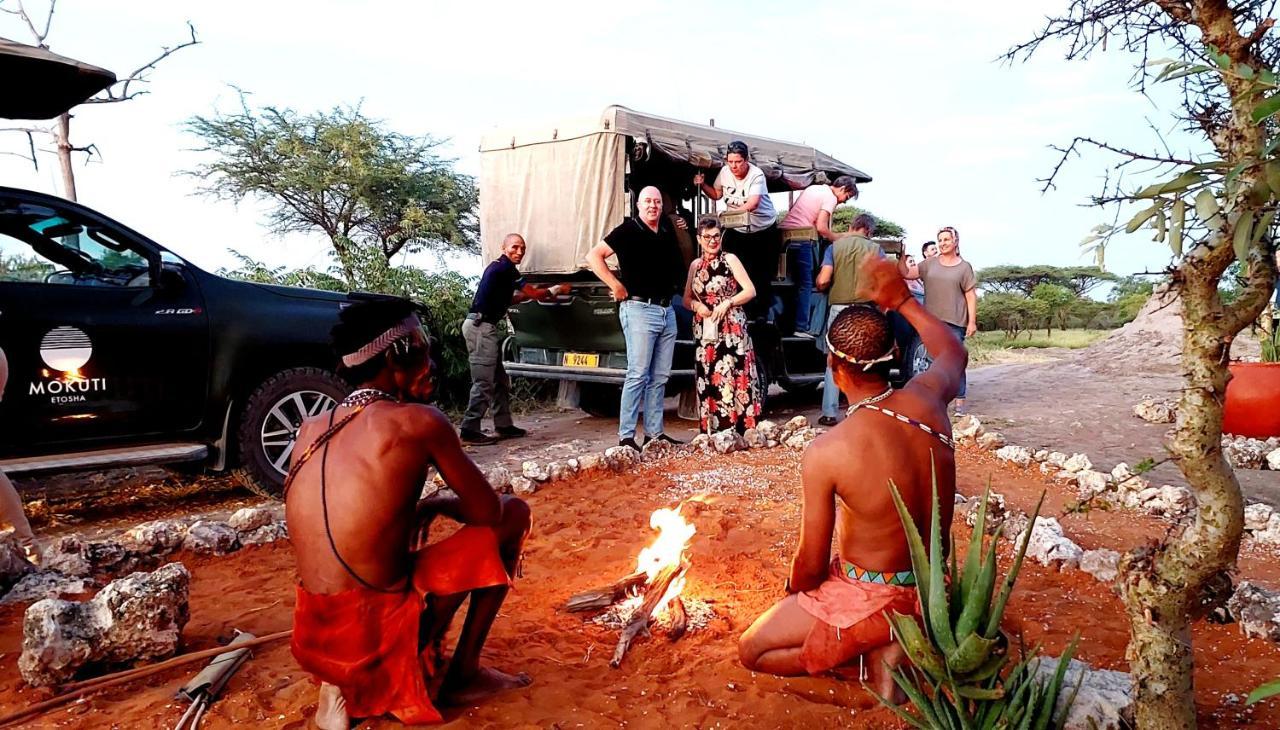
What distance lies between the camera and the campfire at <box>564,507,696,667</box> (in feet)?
10.3

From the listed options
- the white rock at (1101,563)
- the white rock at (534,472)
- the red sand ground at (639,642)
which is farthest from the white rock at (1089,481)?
the white rock at (534,472)

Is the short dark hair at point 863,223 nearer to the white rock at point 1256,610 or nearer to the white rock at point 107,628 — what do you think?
the white rock at point 1256,610

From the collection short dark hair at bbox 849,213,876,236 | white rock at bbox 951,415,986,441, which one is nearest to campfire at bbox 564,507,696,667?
white rock at bbox 951,415,986,441

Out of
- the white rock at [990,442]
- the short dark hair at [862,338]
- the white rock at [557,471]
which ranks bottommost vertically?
the white rock at [557,471]

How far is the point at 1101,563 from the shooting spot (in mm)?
3596

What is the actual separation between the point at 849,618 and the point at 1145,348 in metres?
12.9

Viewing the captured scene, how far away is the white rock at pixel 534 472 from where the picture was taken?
5539 mm

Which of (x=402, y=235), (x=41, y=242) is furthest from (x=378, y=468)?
(x=402, y=235)

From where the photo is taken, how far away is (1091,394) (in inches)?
386

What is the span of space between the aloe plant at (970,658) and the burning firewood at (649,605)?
1176 millimetres

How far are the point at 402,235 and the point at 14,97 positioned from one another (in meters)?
8.98

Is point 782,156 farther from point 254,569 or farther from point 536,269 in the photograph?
point 254,569

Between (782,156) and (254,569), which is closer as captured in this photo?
(254,569)

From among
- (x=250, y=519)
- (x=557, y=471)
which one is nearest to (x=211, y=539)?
(x=250, y=519)
